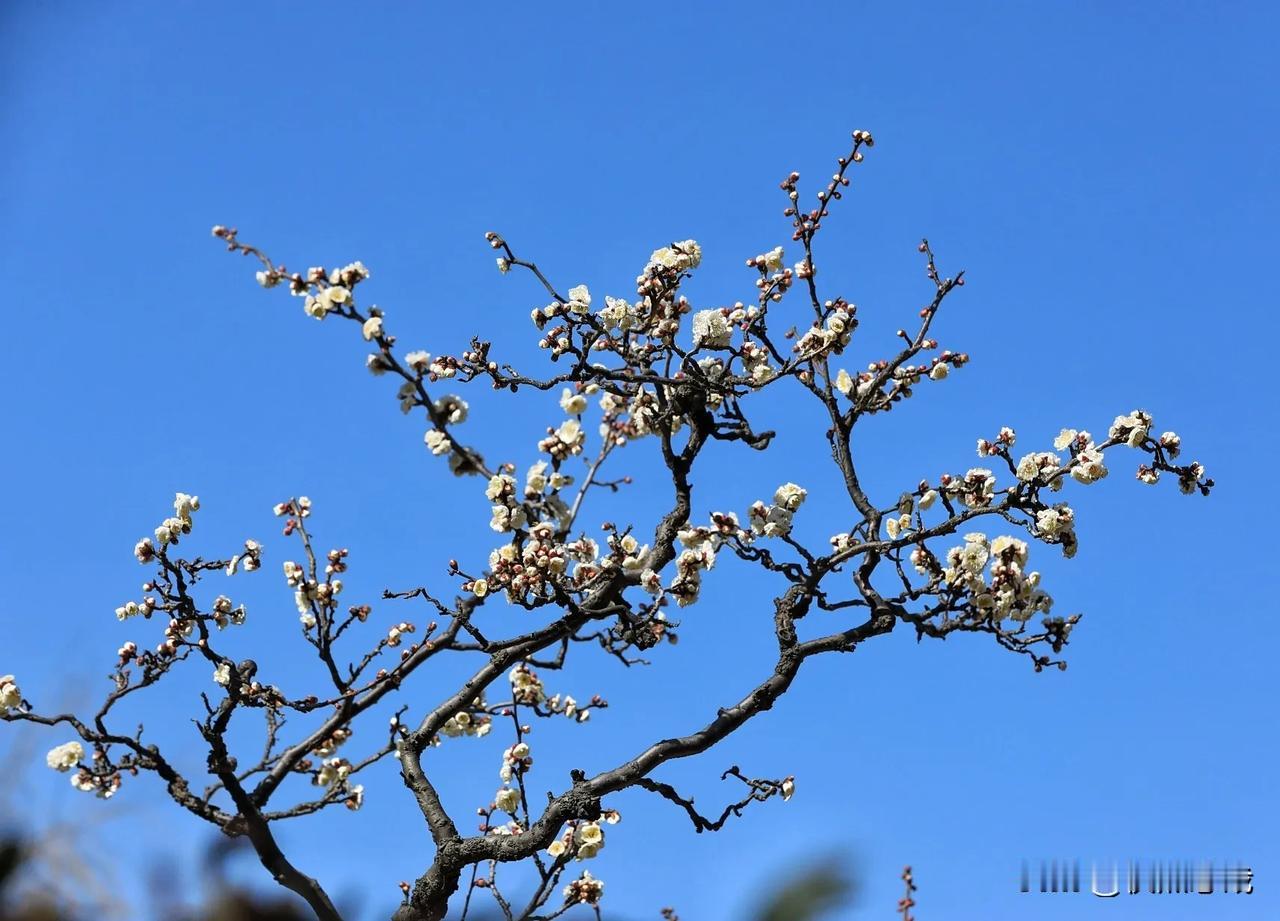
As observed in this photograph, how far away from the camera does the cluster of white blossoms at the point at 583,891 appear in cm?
729

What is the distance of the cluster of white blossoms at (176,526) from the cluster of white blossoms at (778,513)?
3053 millimetres

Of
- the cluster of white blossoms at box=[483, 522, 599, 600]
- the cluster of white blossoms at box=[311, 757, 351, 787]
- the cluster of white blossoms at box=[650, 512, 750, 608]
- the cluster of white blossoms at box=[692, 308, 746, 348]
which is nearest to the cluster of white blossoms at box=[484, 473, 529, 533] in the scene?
the cluster of white blossoms at box=[483, 522, 599, 600]

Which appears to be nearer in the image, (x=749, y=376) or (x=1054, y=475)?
(x=1054, y=475)

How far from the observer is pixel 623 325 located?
280 inches

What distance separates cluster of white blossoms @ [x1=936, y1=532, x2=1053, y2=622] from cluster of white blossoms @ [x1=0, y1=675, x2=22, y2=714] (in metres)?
4.76

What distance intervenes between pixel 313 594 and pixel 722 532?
2.14m

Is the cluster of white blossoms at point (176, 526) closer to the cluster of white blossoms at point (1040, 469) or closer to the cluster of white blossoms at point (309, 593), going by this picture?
the cluster of white blossoms at point (309, 593)

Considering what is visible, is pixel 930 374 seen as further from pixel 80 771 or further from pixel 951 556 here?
pixel 80 771

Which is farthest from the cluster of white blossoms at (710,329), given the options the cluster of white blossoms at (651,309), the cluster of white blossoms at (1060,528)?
the cluster of white blossoms at (1060,528)

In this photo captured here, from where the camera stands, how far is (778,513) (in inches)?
267

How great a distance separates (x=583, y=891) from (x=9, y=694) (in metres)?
3.30

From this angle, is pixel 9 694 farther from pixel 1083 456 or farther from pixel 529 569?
pixel 1083 456

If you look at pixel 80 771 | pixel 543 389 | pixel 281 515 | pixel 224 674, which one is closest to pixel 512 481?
pixel 543 389

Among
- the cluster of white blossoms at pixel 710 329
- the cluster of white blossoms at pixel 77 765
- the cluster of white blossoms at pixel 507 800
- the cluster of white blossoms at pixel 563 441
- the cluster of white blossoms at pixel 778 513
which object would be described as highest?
the cluster of white blossoms at pixel 710 329
